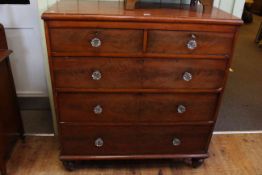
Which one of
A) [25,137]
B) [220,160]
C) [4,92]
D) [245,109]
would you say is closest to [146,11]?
[4,92]

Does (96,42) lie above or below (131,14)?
below

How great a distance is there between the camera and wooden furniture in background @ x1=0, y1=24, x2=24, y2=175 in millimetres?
1504

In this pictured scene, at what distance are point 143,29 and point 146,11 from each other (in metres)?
0.15

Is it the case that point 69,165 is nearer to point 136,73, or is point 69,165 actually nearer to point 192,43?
point 136,73

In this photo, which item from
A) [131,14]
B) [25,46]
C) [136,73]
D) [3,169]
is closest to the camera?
[131,14]

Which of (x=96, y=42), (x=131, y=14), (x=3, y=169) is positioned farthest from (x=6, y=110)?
(x=131, y=14)

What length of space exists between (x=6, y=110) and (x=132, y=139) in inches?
31.5

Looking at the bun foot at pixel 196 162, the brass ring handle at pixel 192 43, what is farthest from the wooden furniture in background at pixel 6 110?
the bun foot at pixel 196 162

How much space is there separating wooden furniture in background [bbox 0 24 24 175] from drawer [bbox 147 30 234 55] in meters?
0.87

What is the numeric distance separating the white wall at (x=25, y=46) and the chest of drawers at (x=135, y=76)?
0.71m

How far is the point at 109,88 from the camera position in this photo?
1352 mm

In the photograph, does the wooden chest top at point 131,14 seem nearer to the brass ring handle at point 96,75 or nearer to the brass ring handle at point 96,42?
the brass ring handle at point 96,42

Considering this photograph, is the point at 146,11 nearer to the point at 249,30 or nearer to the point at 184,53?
the point at 184,53

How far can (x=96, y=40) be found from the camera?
1.22 metres
